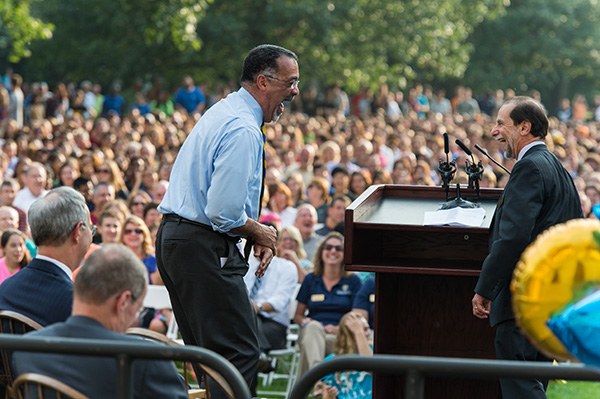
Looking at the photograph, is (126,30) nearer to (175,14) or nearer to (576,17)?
(175,14)

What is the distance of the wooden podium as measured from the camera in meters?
5.93

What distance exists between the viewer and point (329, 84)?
32.7m

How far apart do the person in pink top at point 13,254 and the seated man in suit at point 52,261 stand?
412 cm

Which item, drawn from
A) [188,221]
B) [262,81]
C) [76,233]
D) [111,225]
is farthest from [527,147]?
[111,225]

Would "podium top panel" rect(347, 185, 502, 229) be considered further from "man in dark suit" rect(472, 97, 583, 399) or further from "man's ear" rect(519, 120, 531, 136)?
"man's ear" rect(519, 120, 531, 136)

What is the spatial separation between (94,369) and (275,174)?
10.6 meters

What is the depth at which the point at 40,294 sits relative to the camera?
15.4 feet

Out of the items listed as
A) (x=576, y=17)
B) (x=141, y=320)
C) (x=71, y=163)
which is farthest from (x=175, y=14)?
(x=576, y=17)

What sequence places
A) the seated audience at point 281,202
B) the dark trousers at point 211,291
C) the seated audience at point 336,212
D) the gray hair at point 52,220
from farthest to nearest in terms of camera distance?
1. the seated audience at point 281,202
2. the seated audience at point 336,212
3. the dark trousers at point 211,291
4. the gray hair at point 52,220

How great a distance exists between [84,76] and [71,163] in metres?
21.2

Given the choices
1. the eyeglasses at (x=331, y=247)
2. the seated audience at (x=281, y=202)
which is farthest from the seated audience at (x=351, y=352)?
the seated audience at (x=281, y=202)

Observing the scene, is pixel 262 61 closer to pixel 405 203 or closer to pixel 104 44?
pixel 405 203

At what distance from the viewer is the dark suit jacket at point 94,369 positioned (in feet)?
12.2

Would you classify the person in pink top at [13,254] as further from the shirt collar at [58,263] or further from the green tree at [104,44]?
the green tree at [104,44]
